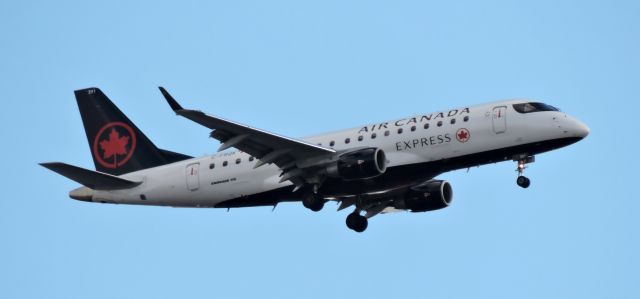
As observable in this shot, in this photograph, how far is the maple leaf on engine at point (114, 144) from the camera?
5403 centimetres

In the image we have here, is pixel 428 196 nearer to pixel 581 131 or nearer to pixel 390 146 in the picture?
pixel 390 146

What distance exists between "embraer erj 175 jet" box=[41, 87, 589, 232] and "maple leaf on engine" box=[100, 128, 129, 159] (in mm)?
61

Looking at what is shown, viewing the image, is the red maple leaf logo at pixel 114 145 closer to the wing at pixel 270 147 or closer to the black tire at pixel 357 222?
the wing at pixel 270 147

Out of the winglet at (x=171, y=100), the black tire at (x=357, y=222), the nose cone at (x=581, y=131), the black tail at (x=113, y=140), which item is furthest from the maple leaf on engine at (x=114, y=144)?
the nose cone at (x=581, y=131)

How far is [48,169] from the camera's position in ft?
153

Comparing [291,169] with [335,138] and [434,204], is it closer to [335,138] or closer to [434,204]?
[335,138]

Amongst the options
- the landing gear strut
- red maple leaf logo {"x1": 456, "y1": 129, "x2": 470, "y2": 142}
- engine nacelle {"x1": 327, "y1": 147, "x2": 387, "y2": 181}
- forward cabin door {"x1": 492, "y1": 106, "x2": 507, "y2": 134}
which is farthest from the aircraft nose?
the landing gear strut

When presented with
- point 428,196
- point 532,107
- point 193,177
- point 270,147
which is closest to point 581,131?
point 532,107

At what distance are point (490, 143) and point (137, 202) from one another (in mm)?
16363

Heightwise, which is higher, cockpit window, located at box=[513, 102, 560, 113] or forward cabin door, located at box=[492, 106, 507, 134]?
cockpit window, located at box=[513, 102, 560, 113]

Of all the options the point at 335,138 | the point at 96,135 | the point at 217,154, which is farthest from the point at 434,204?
the point at 96,135

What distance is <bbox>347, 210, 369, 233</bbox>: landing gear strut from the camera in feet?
171

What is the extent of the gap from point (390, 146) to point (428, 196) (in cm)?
528

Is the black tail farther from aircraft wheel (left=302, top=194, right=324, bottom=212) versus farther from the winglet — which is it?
the winglet
